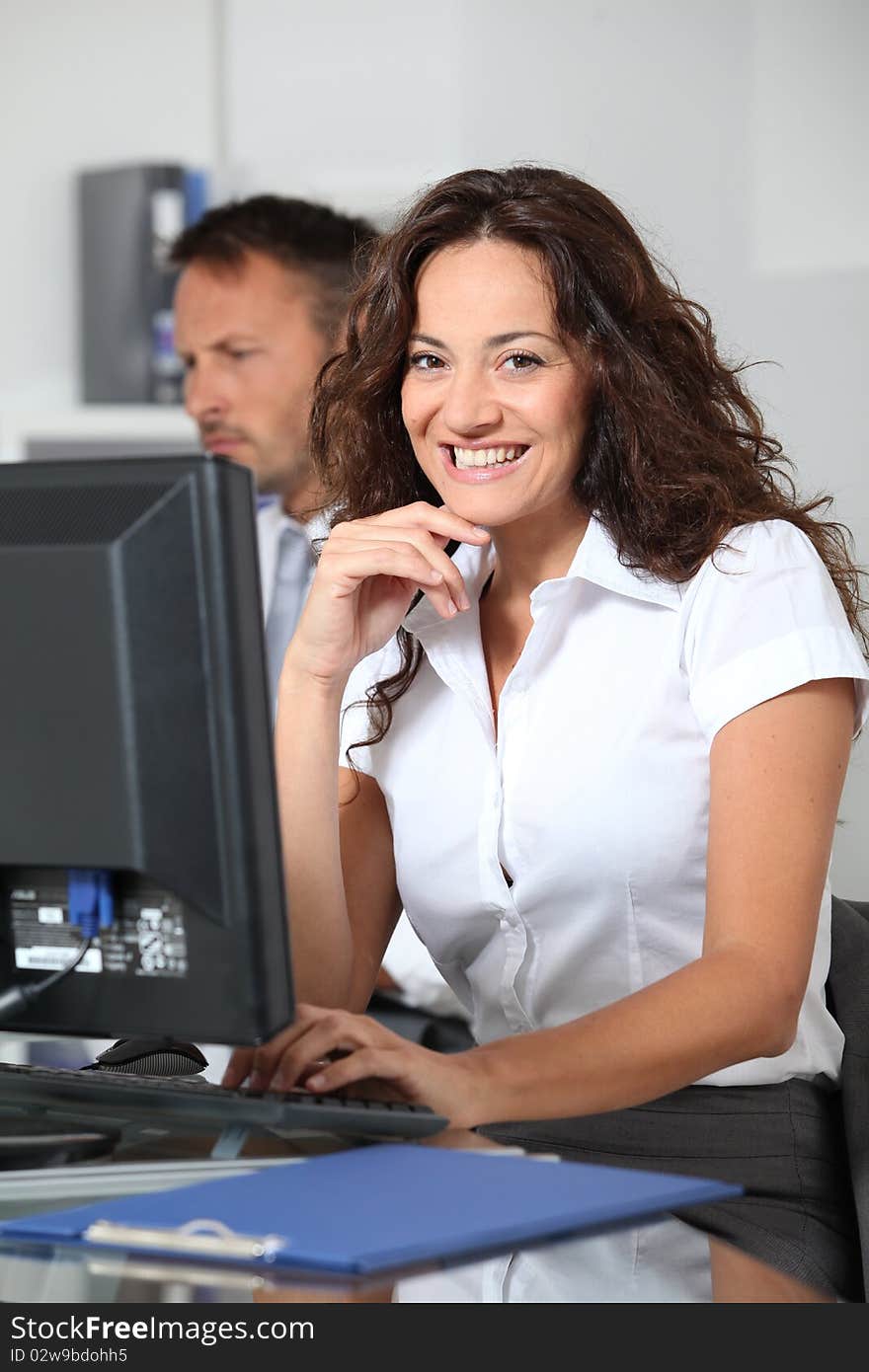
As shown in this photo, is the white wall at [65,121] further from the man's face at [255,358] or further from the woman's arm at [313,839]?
the woman's arm at [313,839]

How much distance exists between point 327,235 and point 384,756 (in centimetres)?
161

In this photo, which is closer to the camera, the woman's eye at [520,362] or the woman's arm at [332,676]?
the woman's arm at [332,676]

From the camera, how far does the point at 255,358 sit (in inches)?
115

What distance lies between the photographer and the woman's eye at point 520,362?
4.88 ft

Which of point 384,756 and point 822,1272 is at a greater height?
point 384,756

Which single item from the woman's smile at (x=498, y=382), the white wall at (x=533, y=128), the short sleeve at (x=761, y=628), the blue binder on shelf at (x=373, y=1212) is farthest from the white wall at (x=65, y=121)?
the blue binder on shelf at (x=373, y=1212)

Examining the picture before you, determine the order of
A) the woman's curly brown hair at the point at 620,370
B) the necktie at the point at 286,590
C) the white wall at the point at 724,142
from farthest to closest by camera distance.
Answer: the necktie at the point at 286,590
the white wall at the point at 724,142
the woman's curly brown hair at the point at 620,370

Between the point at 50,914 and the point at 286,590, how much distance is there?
6.09ft

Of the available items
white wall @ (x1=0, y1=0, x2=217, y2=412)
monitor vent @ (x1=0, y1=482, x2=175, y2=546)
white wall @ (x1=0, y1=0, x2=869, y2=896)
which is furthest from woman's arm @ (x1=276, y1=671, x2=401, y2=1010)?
white wall @ (x1=0, y1=0, x2=217, y2=412)

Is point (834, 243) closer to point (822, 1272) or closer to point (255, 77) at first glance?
point (255, 77)

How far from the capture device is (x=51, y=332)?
11.6 ft

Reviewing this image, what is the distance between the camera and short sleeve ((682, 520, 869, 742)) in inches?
51.2

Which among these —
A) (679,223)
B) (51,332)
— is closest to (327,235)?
(679,223)

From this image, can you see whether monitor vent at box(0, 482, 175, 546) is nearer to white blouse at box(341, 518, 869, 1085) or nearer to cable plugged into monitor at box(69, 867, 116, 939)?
cable plugged into monitor at box(69, 867, 116, 939)
